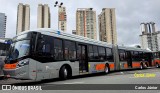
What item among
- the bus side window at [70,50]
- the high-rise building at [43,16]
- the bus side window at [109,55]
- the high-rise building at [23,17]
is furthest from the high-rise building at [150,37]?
the bus side window at [70,50]

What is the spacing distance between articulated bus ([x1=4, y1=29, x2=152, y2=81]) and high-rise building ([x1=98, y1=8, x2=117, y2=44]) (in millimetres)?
40230

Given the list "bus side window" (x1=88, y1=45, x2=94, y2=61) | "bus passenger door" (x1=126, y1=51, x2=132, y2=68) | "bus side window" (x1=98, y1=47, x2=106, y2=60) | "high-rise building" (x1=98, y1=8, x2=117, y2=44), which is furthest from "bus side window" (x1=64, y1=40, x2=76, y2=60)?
"high-rise building" (x1=98, y1=8, x2=117, y2=44)

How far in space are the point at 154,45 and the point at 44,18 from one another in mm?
Result: 52914

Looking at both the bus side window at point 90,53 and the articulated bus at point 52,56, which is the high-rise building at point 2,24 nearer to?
the articulated bus at point 52,56

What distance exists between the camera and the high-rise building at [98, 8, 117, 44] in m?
60.5

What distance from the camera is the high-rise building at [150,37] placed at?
81781mm

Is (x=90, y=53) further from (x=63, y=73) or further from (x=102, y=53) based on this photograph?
(x=63, y=73)

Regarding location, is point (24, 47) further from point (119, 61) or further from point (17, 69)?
point (119, 61)

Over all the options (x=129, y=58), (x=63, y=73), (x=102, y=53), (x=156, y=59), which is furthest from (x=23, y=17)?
(x=63, y=73)

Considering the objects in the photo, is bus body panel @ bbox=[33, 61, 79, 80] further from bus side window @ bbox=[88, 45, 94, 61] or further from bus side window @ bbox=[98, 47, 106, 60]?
bus side window @ bbox=[98, 47, 106, 60]

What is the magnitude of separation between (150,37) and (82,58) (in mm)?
74239

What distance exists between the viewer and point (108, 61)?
20.9 m

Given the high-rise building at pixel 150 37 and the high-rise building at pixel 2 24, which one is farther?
the high-rise building at pixel 150 37

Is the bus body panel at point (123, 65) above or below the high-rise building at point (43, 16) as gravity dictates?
below
